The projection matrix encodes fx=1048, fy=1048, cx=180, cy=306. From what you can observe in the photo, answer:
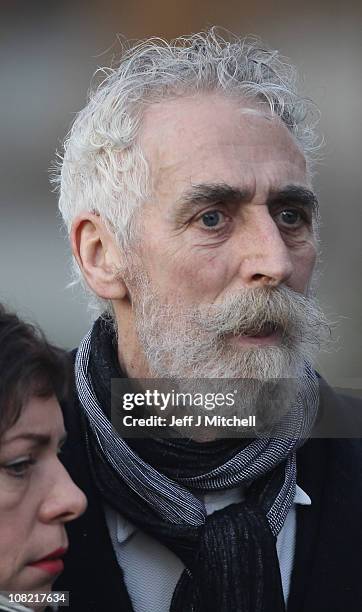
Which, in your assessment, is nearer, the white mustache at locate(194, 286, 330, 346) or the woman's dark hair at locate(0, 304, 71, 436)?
the woman's dark hair at locate(0, 304, 71, 436)

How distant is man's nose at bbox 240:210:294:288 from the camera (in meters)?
2.02

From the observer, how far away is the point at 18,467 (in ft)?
5.16

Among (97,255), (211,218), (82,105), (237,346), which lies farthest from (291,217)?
(82,105)

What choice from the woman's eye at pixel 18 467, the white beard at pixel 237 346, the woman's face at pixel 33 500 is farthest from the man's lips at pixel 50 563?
the white beard at pixel 237 346

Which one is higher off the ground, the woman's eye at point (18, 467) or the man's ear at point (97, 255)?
the man's ear at point (97, 255)

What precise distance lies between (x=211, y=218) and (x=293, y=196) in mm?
184

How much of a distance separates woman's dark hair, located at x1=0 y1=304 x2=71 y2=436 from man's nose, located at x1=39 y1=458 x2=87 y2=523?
0.42 ft

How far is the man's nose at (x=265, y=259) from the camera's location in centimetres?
202

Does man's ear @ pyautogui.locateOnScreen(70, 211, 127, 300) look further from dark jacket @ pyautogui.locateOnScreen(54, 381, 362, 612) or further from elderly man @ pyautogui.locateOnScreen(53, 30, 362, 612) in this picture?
dark jacket @ pyautogui.locateOnScreen(54, 381, 362, 612)

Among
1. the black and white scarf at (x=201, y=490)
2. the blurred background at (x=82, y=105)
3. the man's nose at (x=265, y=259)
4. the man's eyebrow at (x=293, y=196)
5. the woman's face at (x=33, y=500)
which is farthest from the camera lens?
the blurred background at (x=82, y=105)

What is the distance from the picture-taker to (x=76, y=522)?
1979 millimetres

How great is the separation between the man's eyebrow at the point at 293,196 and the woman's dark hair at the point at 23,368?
637mm
